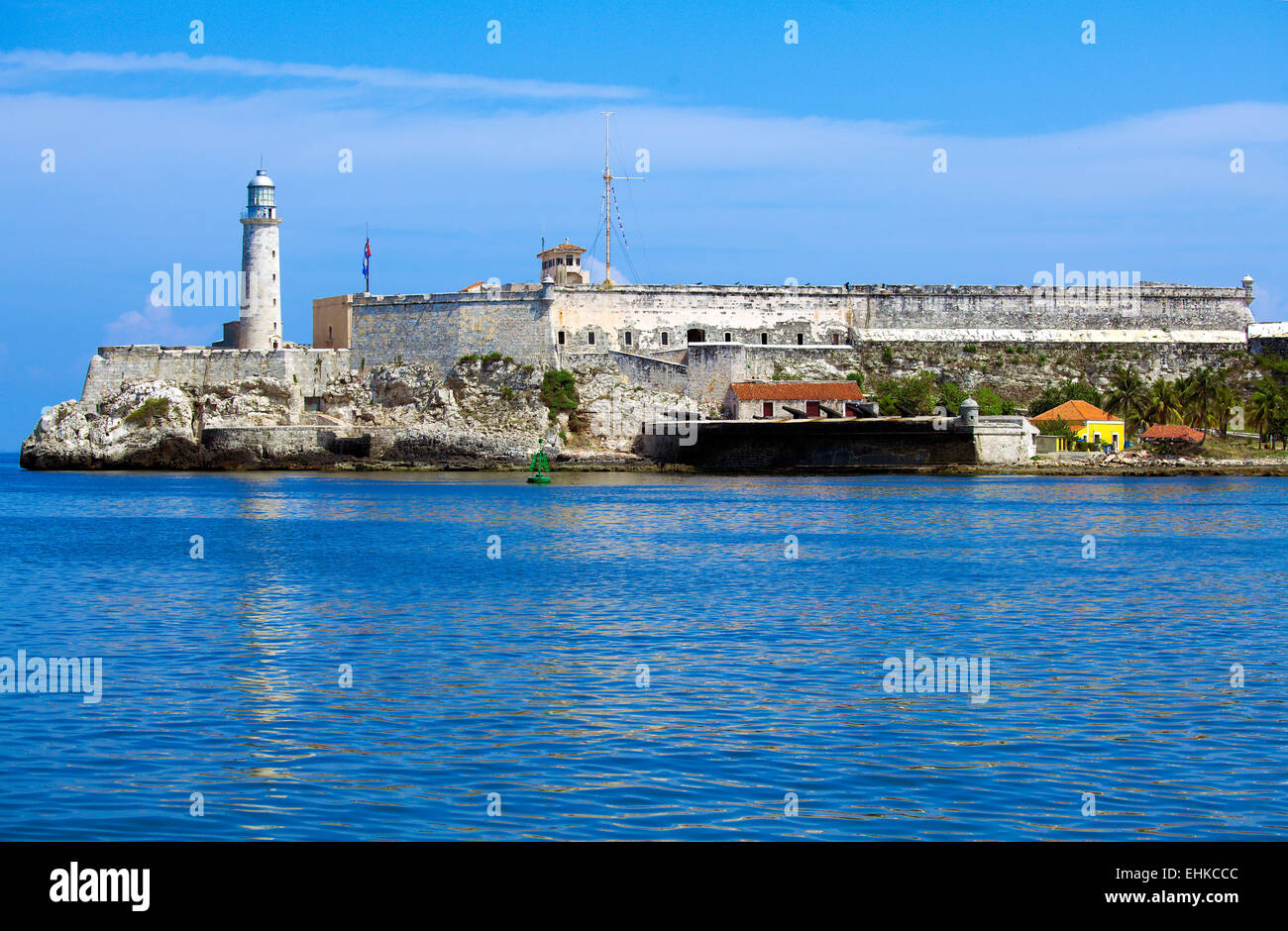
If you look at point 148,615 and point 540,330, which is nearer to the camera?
point 148,615

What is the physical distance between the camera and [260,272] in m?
56.7

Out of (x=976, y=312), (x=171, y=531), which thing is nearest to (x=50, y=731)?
(x=171, y=531)

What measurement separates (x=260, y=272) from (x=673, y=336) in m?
17.7

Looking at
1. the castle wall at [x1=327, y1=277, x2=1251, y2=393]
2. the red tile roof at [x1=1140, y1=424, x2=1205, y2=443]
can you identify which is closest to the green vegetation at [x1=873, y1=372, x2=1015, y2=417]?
the castle wall at [x1=327, y1=277, x2=1251, y2=393]

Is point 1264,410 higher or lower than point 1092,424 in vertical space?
higher

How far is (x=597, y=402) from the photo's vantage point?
56.3 meters

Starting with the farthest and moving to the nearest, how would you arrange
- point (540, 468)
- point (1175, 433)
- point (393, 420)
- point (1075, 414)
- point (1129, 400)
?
point (393, 420) → point (1129, 400) → point (1075, 414) → point (1175, 433) → point (540, 468)

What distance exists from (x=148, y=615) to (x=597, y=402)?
1599 inches

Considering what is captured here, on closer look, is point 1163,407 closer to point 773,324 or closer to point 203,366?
point 773,324

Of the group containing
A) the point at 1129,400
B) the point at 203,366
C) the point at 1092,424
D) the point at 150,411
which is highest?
the point at 203,366

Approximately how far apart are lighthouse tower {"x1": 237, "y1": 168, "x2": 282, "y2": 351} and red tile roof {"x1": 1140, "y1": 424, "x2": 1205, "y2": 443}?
118 feet

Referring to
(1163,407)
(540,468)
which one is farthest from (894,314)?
(540,468)
